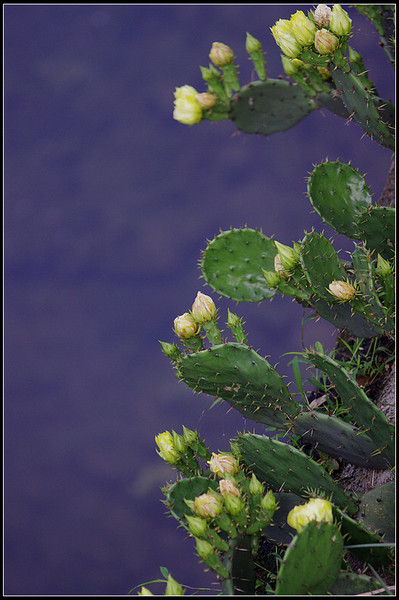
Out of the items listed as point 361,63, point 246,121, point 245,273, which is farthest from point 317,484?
point 361,63

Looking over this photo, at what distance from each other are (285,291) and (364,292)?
167mm

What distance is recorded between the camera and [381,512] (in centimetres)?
109

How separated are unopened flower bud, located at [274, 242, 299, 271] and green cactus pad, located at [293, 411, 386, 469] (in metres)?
0.31

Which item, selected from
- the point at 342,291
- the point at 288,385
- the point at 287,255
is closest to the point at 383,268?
the point at 342,291

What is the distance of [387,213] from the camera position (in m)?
1.34

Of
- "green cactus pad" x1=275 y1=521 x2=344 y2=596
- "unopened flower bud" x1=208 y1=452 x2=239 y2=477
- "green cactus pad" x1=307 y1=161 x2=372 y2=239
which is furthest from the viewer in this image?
"green cactus pad" x1=307 y1=161 x2=372 y2=239

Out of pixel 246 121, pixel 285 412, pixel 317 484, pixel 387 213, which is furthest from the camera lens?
pixel 246 121

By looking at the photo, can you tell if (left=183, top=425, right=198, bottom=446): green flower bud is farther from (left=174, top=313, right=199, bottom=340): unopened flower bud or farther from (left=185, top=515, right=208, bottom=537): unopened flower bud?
(left=185, top=515, right=208, bottom=537): unopened flower bud

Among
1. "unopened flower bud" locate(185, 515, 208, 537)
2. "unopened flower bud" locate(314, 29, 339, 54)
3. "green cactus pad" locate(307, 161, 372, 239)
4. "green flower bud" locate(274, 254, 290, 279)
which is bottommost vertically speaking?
"unopened flower bud" locate(185, 515, 208, 537)

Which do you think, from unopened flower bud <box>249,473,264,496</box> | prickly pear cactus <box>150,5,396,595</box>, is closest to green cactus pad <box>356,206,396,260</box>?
prickly pear cactus <box>150,5,396,595</box>

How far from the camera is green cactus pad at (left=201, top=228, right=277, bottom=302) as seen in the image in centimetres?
148

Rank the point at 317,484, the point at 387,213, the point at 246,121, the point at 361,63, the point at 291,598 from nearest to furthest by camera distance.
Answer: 1. the point at 291,598
2. the point at 317,484
3. the point at 387,213
4. the point at 246,121
5. the point at 361,63

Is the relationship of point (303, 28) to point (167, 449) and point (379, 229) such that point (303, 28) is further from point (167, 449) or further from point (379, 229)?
point (167, 449)

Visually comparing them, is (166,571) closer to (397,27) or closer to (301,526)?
(301,526)
